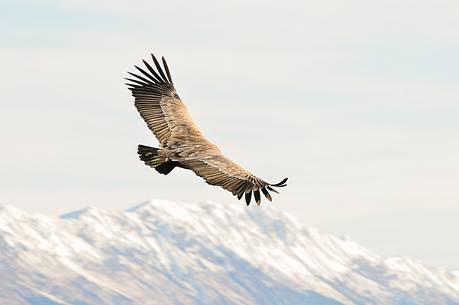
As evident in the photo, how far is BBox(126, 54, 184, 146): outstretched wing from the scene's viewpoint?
128 feet

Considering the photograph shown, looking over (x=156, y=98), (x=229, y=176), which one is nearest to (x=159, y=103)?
(x=156, y=98)

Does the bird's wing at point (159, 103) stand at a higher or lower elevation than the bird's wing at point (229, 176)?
higher

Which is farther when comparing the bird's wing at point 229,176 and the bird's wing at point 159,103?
the bird's wing at point 159,103

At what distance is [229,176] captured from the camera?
3175 cm

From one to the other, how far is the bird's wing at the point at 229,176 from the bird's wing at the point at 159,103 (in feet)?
17.0

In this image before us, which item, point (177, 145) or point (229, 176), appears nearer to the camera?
point (229, 176)

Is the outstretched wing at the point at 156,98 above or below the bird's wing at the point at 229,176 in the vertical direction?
above

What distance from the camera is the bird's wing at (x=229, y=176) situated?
3089 centimetres

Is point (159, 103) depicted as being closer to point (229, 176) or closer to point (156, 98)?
point (156, 98)

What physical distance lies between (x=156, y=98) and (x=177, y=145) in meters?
5.55

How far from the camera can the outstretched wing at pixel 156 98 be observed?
39.1 meters

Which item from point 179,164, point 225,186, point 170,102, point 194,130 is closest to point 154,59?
point 170,102

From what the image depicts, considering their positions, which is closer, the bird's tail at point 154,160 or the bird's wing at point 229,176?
the bird's wing at point 229,176

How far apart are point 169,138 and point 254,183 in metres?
6.52
